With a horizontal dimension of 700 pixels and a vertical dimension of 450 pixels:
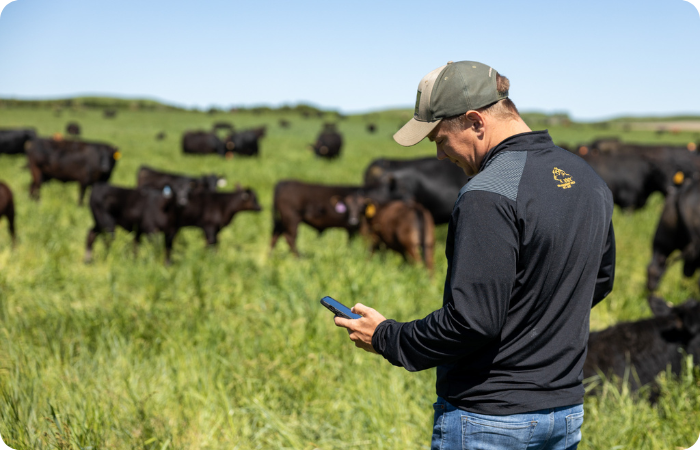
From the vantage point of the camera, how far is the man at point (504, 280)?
1557 millimetres

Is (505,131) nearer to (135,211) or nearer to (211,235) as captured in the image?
(135,211)

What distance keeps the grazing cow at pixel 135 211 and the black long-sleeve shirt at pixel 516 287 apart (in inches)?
276

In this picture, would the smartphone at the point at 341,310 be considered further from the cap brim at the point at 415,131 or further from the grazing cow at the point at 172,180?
the grazing cow at the point at 172,180

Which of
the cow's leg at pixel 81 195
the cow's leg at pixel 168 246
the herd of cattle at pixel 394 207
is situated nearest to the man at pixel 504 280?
the herd of cattle at pixel 394 207

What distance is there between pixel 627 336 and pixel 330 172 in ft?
46.8

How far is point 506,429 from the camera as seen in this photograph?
172 cm

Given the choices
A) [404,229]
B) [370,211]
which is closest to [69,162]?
[370,211]

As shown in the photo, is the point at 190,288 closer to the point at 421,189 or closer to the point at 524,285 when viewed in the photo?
the point at 524,285

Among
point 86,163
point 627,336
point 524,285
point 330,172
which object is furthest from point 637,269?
point 86,163

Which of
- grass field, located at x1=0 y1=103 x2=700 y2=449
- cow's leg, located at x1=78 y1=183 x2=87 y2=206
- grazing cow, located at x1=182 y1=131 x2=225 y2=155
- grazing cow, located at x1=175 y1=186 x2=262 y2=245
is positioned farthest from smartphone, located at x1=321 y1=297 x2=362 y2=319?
grazing cow, located at x1=182 y1=131 x2=225 y2=155

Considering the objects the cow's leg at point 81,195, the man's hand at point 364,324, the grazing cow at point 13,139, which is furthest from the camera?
the grazing cow at point 13,139

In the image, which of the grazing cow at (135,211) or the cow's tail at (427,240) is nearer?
the cow's tail at (427,240)

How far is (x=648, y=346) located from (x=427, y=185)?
6.45 m

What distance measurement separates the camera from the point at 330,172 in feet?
58.3
